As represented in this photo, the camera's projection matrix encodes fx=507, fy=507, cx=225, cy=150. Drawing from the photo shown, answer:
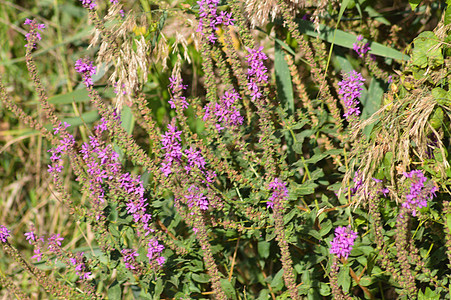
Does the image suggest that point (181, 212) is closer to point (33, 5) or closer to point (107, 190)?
point (107, 190)

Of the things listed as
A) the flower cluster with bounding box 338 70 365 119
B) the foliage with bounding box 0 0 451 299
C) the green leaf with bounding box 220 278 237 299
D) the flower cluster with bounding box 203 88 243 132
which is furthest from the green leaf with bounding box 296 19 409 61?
the green leaf with bounding box 220 278 237 299

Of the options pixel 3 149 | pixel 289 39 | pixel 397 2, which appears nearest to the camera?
pixel 289 39

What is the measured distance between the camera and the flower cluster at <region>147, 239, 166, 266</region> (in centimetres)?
214

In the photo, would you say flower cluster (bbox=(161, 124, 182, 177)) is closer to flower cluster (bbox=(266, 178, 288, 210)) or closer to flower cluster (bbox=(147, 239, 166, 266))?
flower cluster (bbox=(147, 239, 166, 266))

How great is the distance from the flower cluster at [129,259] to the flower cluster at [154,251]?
79 mm

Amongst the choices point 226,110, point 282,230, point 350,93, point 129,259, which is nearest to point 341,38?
point 350,93

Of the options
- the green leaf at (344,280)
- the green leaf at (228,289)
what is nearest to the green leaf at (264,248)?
the green leaf at (228,289)

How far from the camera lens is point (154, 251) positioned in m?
2.15

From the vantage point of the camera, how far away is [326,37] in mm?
2762

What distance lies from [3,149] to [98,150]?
219 centimetres

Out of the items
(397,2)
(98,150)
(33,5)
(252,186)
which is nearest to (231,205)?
(252,186)

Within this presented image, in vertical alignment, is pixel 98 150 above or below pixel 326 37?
below

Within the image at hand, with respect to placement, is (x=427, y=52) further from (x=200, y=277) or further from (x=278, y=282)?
(x=200, y=277)

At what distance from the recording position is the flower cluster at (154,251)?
2.14 m
